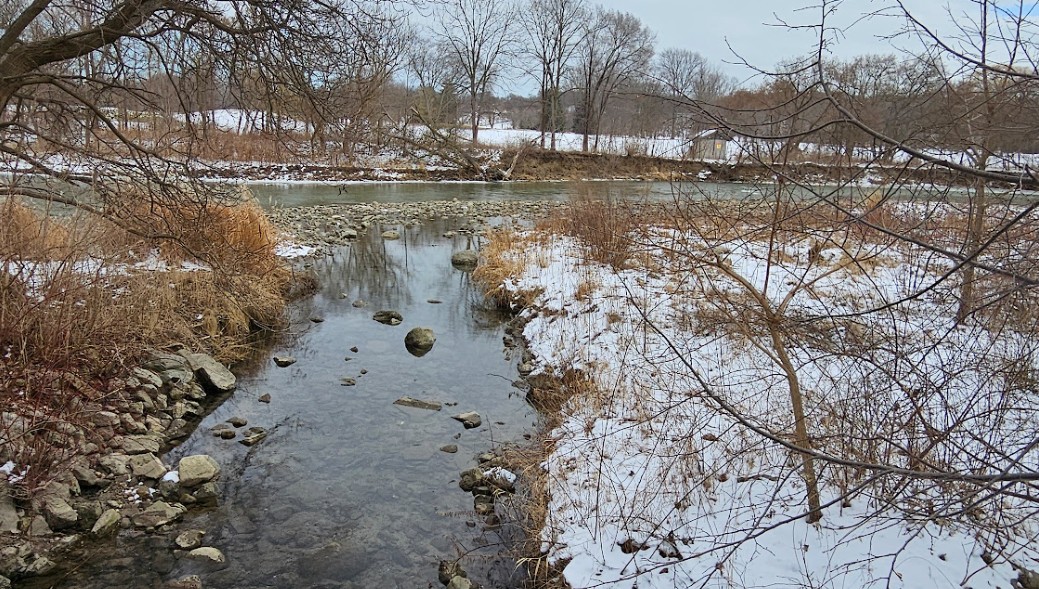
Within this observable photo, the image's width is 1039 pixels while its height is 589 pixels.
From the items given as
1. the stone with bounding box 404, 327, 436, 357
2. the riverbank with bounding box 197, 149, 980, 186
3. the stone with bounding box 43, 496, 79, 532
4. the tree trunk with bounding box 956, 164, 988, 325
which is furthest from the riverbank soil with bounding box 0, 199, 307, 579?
the riverbank with bounding box 197, 149, 980, 186

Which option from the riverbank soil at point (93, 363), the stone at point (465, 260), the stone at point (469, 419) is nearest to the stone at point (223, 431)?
the riverbank soil at point (93, 363)

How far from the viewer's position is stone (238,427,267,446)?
4.99m

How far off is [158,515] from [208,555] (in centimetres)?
60

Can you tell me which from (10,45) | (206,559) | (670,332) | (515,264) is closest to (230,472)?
(206,559)

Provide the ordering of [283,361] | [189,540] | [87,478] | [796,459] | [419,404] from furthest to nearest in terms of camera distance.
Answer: [283,361] < [419,404] < [87,478] < [189,540] < [796,459]

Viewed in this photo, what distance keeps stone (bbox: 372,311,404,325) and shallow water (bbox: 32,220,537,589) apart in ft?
0.40

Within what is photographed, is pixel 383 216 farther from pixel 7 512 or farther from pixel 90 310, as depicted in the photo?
pixel 7 512

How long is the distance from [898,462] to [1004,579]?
74 cm

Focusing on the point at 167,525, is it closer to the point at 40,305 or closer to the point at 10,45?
the point at 40,305

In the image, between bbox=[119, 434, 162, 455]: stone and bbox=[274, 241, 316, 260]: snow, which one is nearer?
bbox=[119, 434, 162, 455]: stone

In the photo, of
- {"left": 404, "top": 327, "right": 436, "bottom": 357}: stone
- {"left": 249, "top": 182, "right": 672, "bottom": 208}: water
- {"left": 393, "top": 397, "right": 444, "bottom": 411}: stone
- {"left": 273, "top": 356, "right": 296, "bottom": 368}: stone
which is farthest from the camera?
{"left": 249, "top": 182, "right": 672, "bottom": 208}: water

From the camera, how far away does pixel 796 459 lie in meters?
3.17

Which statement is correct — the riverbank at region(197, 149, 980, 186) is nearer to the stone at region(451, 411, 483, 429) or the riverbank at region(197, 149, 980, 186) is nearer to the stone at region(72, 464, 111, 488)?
the stone at region(451, 411, 483, 429)

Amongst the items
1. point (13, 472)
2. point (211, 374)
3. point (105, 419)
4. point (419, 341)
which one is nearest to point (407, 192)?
point (419, 341)
